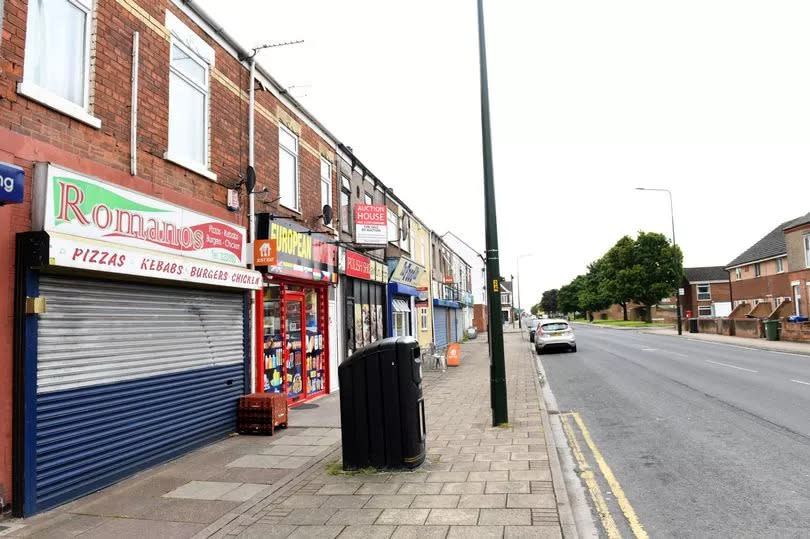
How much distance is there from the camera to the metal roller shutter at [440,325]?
30.0 metres

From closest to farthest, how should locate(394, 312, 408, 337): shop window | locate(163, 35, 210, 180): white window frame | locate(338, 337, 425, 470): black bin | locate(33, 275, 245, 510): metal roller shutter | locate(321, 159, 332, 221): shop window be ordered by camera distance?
locate(33, 275, 245, 510): metal roller shutter < locate(338, 337, 425, 470): black bin < locate(163, 35, 210, 180): white window frame < locate(321, 159, 332, 221): shop window < locate(394, 312, 408, 337): shop window

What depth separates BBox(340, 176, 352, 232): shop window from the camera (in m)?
14.7

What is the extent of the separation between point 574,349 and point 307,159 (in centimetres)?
1712

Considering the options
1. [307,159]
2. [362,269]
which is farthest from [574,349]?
[307,159]

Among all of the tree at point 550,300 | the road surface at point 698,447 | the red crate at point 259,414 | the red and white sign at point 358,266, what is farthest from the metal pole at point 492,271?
the tree at point 550,300

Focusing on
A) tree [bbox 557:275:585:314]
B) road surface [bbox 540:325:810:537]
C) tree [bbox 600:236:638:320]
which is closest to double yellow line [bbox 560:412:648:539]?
road surface [bbox 540:325:810:537]

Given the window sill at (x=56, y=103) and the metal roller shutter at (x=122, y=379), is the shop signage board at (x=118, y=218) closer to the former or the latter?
the metal roller shutter at (x=122, y=379)

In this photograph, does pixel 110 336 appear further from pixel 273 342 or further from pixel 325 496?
pixel 273 342

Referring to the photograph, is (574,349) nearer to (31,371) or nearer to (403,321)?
(403,321)

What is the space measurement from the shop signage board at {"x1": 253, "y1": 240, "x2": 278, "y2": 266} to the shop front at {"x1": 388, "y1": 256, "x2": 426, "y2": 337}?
9.00 m


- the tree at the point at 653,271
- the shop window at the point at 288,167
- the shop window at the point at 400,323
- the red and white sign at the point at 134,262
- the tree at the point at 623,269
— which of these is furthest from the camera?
the tree at the point at 623,269

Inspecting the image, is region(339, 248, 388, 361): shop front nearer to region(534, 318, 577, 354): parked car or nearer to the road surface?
the road surface

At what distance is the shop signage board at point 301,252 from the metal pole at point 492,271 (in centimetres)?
368

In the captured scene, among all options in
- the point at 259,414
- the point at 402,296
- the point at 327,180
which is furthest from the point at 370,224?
the point at 259,414
